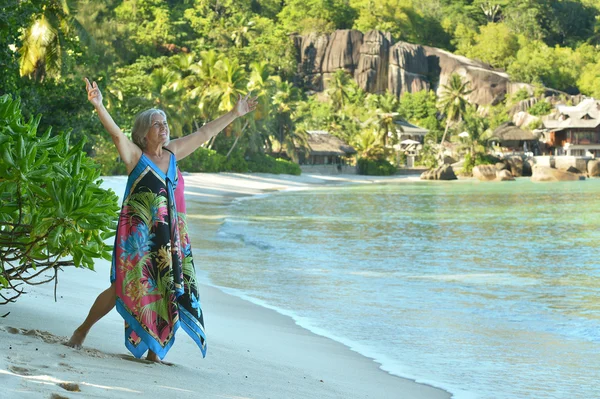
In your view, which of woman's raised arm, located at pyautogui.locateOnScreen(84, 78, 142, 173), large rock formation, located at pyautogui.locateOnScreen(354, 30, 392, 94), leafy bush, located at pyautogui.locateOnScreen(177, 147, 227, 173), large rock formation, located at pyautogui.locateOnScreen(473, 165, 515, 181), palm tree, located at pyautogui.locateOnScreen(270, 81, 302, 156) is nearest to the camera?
woman's raised arm, located at pyautogui.locateOnScreen(84, 78, 142, 173)

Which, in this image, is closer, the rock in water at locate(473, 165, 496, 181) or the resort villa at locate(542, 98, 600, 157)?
the rock in water at locate(473, 165, 496, 181)

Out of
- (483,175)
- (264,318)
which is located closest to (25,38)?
(264,318)

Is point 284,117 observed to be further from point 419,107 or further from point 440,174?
point 419,107

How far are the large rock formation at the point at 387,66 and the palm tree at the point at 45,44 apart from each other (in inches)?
2705

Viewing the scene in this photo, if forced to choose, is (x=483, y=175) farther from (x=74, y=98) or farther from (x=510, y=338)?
(x=510, y=338)

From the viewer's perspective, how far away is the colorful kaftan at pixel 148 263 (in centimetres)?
424

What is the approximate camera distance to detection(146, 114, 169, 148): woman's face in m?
4.37

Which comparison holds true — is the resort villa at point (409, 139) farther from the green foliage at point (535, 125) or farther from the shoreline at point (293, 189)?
the green foliage at point (535, 125)

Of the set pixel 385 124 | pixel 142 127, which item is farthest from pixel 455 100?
pixel 142 127

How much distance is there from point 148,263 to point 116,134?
66 centimetres

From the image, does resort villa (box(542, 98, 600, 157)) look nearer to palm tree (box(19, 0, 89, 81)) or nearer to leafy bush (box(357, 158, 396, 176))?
leafy bush (box(357, 158, 396, 176))

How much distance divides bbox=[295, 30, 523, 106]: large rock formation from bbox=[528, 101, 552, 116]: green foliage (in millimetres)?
4138

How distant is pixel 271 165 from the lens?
5569 centimetres

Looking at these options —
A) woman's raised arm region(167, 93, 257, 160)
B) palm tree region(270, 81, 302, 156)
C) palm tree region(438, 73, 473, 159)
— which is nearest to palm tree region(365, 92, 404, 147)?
palm tree region(438, 73, 473, 159)
